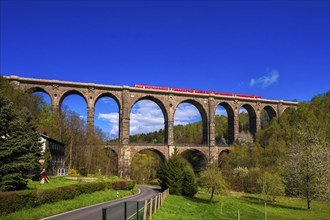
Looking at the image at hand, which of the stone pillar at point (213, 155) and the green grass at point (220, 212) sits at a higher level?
the stone pillar at point (213, 155)

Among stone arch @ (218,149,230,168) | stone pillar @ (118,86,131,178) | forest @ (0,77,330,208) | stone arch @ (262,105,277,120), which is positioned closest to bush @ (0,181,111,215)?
forest @ (0,77,330,208)

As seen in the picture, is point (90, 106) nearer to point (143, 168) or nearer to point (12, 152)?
point (143, 168)

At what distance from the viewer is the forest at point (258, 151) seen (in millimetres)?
32094

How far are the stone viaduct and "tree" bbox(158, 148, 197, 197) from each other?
25.8 metres

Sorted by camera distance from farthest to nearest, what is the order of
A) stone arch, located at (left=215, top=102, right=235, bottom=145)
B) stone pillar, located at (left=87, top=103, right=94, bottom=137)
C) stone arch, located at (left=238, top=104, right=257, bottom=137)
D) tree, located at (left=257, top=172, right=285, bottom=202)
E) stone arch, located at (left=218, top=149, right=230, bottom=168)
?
stone arch, located at (left=238, top=104, right=257, bottom=137)
stone arch, located at (left=215, top=102, right=235, bottom=145)
stone arch, located at (left=218, top=149, right=230, bottom=168)
stone pillar, located at (left=87, top=103, right=94, bottom=137)
tree, located at (left=257, top=172, right=285, bottom=202)

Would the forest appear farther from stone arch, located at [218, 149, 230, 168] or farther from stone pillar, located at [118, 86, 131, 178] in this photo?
stone pillar, located at [118, 86, 131, 178]

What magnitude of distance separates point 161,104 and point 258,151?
2175cm

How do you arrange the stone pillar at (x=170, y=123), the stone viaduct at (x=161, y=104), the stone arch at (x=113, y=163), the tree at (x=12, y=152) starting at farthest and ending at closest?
the stone pillar at (x=170, y=123) → the stone arch at (x=113, y=163) → the stone viaduct at (x=161, y=104) → the tree at (x=12, y=152)

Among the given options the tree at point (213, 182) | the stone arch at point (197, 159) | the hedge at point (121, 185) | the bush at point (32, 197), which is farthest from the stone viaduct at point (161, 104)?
the bush at point (32, 197)

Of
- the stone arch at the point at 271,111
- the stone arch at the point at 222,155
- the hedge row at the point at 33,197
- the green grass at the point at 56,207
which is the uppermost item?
the stone arch at the point at 271,111

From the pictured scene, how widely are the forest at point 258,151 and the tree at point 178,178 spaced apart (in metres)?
8.48

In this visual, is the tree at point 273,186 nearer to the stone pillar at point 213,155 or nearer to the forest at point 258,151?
the forest at point 258,151

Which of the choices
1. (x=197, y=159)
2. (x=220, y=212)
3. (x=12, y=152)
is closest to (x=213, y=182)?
(x=220, y=212)

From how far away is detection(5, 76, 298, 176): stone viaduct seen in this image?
57094 millimetres
